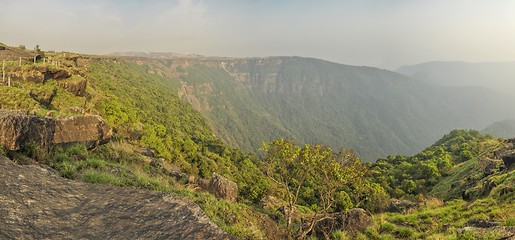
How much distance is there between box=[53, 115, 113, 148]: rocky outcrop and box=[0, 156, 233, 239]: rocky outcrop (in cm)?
839

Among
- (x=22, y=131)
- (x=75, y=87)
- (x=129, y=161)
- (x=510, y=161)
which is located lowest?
(x=129, y=161)

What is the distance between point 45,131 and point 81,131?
5088mm

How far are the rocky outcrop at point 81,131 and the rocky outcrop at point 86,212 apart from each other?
8.39m

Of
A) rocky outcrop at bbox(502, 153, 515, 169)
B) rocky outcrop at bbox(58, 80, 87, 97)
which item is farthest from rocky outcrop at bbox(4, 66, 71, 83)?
rocky outcrop at bbox(502, 153, 515, 169)

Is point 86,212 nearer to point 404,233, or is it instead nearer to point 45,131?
point 45,131

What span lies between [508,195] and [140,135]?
178ft

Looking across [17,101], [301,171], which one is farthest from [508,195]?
[17,101]

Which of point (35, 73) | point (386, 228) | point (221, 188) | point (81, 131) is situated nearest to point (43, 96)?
point (35, 73)

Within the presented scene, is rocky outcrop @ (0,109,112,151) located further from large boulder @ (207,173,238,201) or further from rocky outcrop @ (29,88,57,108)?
rocky outcrop @ (29,88,57,108)

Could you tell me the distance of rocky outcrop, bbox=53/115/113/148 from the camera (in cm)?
1653

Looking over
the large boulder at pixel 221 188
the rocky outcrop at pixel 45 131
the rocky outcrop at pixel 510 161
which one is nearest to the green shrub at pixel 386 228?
the large boulder at pixel 221 188

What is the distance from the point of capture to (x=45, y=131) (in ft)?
45.3

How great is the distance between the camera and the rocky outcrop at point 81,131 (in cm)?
1653

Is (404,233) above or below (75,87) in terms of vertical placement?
below
